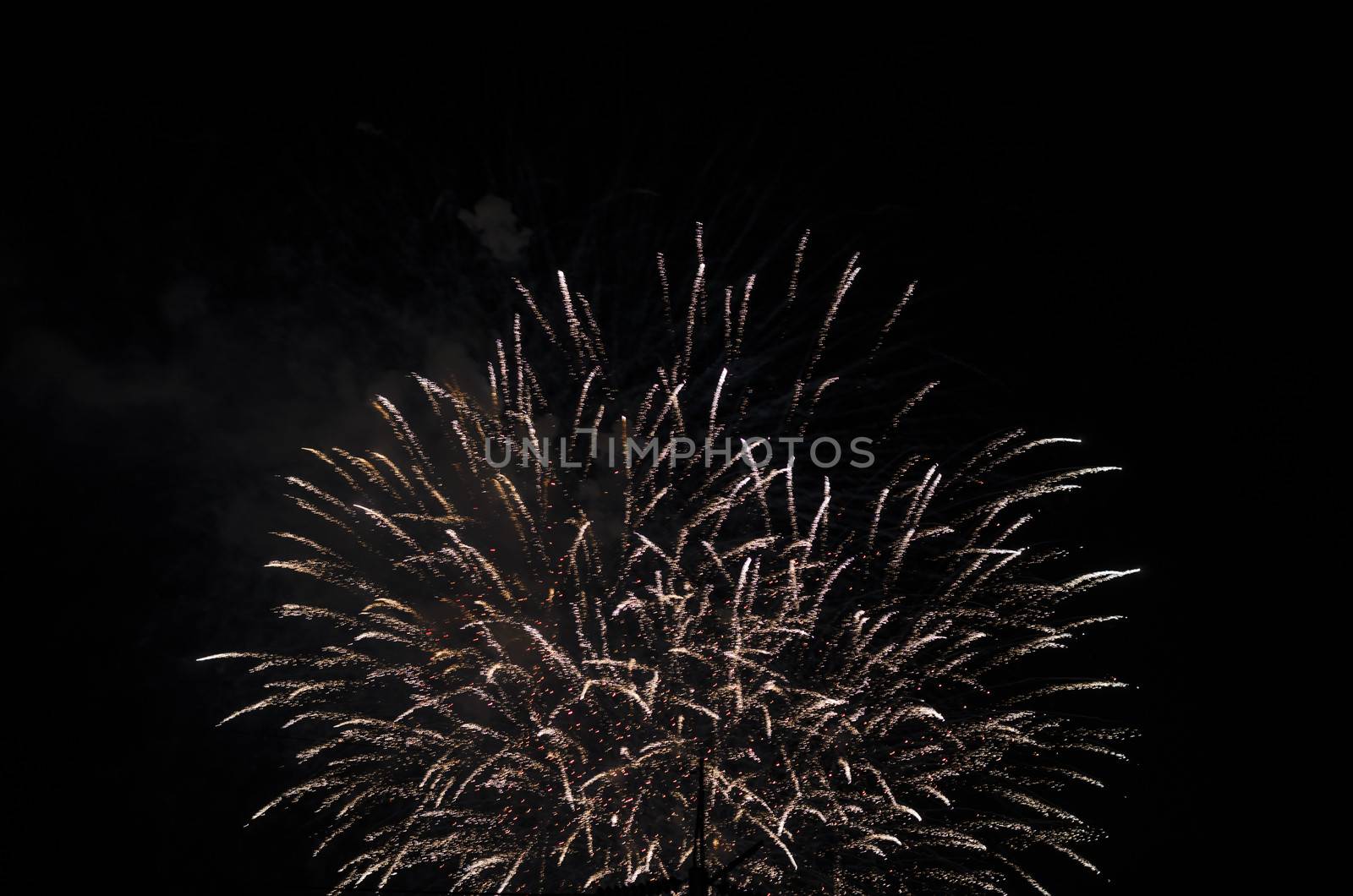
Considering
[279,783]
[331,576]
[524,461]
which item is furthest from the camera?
[279,783]

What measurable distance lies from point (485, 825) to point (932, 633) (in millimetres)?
7968

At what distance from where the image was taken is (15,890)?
90.0ft

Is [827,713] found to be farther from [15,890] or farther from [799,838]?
[15,890]

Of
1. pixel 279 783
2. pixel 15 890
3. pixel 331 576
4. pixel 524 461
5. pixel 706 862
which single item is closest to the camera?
A: pixel 706 862

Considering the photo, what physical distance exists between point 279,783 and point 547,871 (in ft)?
62.6

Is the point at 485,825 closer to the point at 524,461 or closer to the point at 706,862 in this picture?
the point at 706,862

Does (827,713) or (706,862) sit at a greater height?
(827,713)

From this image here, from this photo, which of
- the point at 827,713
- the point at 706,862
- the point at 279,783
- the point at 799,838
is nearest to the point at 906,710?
the point at 827,713

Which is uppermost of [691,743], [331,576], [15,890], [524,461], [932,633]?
[524,461]

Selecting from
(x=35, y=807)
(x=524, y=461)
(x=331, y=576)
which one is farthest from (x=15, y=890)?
(x=524, y=461)

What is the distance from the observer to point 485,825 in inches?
579

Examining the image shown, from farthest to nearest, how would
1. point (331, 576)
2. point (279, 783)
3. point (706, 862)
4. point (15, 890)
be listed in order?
point (279, 783)
point (15, 890)
point (331, 576)
point (706, 862)

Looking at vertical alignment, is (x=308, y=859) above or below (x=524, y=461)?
below

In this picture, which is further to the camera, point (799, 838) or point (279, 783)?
point (279, 783)
